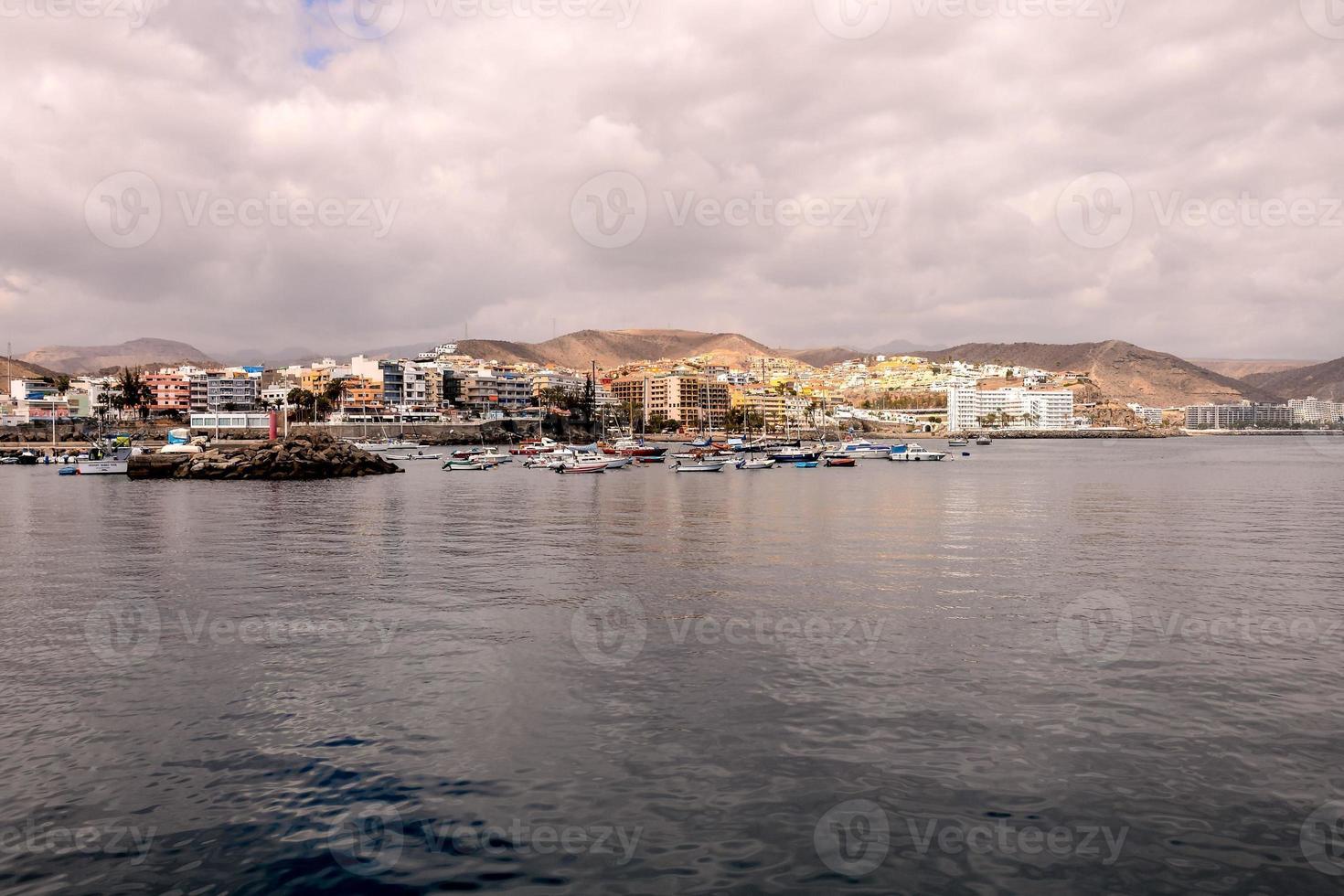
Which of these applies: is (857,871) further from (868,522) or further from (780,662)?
(868,522)

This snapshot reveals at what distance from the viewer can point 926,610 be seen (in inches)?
760

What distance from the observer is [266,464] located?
72.9m

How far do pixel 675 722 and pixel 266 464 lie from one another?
70067mm

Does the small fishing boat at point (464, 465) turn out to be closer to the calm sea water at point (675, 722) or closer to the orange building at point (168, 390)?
the calm sea water at point (675, 722)

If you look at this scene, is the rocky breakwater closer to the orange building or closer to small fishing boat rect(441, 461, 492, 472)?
small fishing boat rect(441, 461, 492, 472)

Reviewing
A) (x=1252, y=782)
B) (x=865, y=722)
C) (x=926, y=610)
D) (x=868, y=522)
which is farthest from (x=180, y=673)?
(x=868, y=522)

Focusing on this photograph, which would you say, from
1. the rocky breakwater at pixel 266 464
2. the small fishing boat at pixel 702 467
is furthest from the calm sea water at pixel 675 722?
the small fishing boat at pixel 702 467

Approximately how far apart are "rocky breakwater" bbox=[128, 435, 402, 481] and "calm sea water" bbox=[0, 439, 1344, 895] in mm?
46623

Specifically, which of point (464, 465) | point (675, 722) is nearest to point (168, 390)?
point (464, 465)

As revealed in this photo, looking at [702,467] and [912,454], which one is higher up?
[912,454]

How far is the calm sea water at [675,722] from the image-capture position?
867 centimetres

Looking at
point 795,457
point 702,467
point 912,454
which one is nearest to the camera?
point 702,467

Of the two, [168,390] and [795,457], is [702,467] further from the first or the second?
[168,390]

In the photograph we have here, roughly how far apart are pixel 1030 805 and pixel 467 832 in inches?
252
